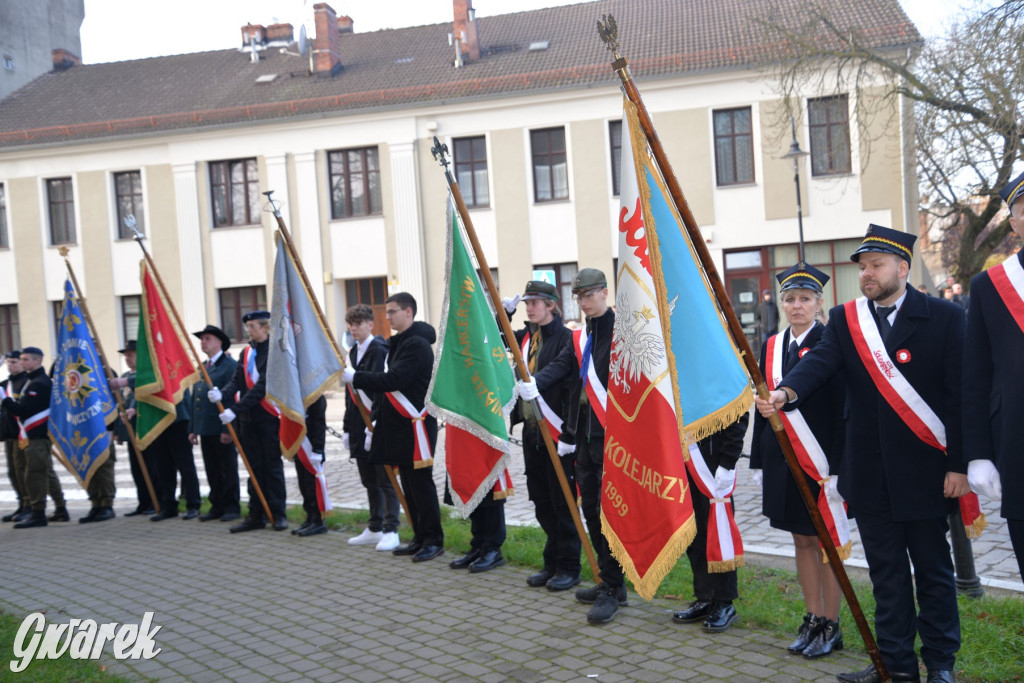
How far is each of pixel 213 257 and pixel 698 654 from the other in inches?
1089

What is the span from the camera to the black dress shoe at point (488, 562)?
6.93 m

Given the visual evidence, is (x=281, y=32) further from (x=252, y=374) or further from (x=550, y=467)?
(x=550, y=467)

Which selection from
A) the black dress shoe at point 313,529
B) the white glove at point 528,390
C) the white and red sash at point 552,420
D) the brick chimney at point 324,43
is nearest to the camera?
the white glove at point 528,390

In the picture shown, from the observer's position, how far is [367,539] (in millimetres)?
8148

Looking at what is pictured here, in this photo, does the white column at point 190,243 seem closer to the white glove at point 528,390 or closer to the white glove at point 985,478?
the white glove at point 528,390

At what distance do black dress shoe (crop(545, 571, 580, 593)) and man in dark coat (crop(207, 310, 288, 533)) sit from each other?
3690 mm

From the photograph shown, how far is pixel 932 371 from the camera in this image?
417 cm

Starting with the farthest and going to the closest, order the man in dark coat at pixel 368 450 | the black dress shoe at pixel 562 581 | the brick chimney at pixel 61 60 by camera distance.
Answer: the brick chimney at pixel 61 60, the man in dark coat at pixel 368 450, the black dress shoe at pixel 562 581

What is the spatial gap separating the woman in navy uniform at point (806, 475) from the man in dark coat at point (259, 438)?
5.57 meters

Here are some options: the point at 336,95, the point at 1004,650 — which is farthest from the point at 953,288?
the point at 336,95

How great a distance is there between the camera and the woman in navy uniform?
186 inches

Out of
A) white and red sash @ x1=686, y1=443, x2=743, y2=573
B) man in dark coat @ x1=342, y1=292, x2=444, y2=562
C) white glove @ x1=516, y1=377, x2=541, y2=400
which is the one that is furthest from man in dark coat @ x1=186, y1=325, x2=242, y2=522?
white and red sash @ x1=686, y1=443, x2=743, y2=573

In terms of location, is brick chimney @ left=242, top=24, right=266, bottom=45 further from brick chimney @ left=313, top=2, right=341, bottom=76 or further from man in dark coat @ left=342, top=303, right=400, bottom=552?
man in dark coat @ left=342, top=303, right=400, bottom=552

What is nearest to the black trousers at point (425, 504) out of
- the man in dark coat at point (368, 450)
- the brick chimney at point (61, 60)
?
the man in dark coat at point (368, 450)
